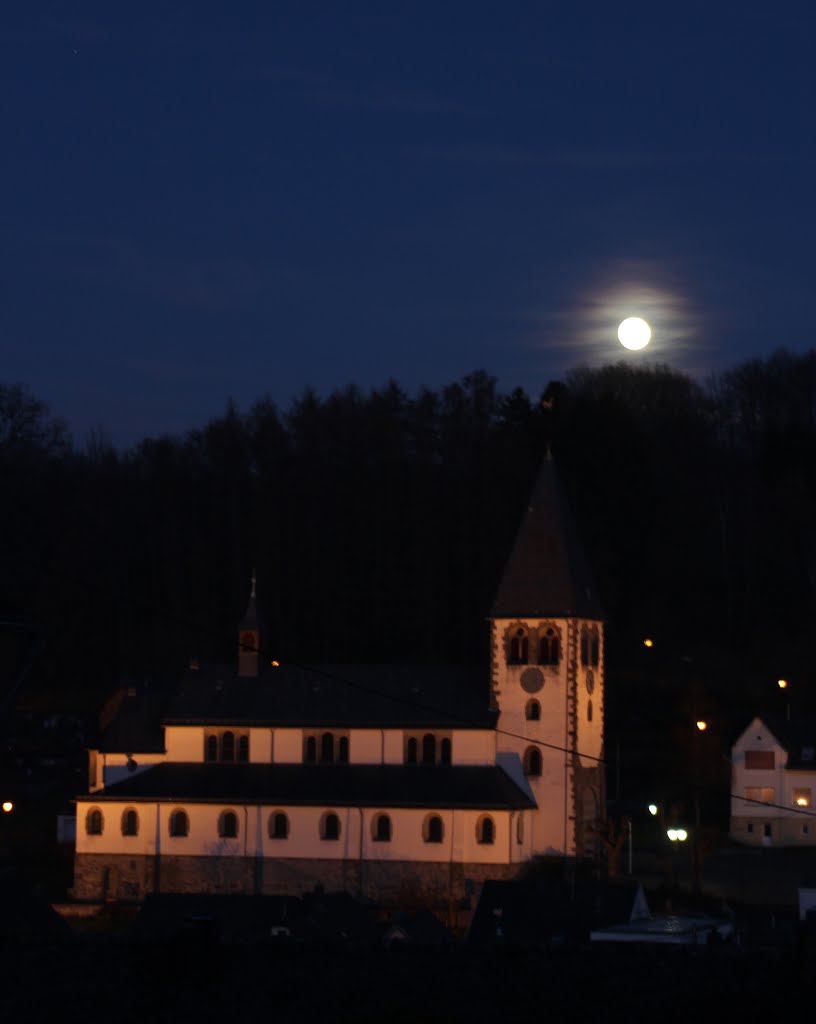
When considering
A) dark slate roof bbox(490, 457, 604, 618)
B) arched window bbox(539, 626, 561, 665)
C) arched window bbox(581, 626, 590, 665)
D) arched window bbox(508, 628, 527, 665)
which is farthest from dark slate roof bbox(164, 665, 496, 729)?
arched window bbox(581, 626, 590, 665)

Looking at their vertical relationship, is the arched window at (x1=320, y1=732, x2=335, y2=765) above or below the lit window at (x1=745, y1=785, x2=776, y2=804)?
above

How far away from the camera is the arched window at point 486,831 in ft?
242

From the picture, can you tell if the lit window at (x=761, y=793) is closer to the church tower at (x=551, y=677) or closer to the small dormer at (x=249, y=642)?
the church tower at (x=551, y=677)

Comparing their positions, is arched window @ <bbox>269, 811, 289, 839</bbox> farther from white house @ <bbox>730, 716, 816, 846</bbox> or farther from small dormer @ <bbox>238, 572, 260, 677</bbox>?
white house @ <bbox>730, 716, 816, 846</bbox>

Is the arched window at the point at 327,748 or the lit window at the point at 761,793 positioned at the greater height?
the arched window at the point at 327,748

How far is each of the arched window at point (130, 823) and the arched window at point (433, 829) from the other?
367 inches

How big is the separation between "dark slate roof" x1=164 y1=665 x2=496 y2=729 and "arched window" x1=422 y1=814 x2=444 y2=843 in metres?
3.72

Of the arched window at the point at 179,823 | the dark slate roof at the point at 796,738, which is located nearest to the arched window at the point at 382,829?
the arched window at the point at 179,823

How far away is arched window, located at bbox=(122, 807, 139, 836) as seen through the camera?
7606 centimetres

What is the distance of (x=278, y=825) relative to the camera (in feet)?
249

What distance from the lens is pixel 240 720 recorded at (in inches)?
3091

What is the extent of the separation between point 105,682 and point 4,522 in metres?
8.41

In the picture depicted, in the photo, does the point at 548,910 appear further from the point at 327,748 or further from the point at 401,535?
the point at 401,535

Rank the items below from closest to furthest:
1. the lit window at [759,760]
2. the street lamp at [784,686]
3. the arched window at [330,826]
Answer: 1. the arched window at [330,826]
2. the lit window at [759,760]
3. the street lamp at [784,686]
